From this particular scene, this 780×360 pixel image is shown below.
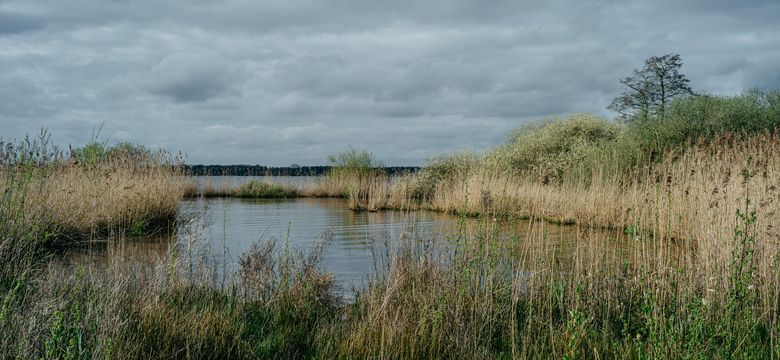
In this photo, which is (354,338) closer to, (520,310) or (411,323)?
(411,323)

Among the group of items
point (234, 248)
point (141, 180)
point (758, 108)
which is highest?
point (758, 108)

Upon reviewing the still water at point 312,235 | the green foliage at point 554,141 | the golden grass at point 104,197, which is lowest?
the still water at point 312,235

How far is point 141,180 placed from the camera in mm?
13352

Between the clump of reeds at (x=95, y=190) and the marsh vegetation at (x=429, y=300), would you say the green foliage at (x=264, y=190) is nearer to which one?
the clump of reeds at (x=95, y=190)

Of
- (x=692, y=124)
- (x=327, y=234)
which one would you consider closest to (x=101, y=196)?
(x=327, y=234)

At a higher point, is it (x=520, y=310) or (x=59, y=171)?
(x=59, y=171)

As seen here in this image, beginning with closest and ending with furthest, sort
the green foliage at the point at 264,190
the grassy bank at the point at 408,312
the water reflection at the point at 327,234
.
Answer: the grassy bank at the point at 408,312 < the water reflection at the point at 327,234 < the green foliage at the point at 264,190

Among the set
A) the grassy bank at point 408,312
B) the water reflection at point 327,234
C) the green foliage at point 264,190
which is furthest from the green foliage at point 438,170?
the grassy bank at point 408,312

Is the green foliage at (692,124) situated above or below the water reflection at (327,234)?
above

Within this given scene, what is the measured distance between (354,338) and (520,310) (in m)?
1.91

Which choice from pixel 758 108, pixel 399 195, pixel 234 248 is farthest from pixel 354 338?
pixel 758 108

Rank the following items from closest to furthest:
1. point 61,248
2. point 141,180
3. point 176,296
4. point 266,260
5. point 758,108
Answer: point 176,296 < point 266,260 < point 61,248 < point 141,180 < point 758,108

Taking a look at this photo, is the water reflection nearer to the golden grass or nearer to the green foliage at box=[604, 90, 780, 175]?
the golden grass

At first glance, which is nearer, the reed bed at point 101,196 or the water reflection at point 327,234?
the water reflection at point 327,234
